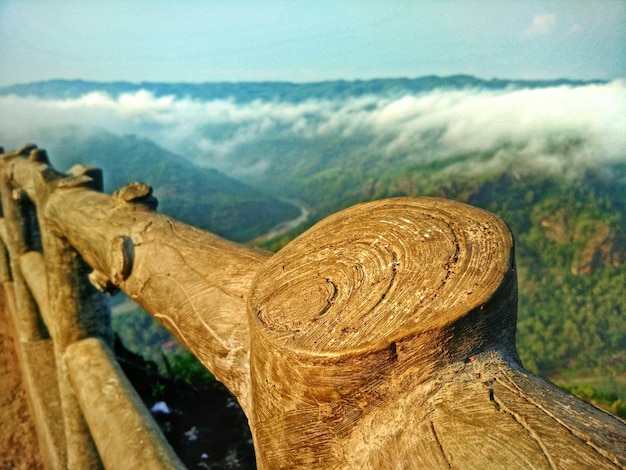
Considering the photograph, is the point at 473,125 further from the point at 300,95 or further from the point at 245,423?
the point at 300,95

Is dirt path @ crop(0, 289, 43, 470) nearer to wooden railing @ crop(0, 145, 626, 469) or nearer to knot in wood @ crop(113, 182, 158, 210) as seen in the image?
knot in wood @ crop(113, 182, 158, 210)

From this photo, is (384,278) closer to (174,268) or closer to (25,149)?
(174,268)

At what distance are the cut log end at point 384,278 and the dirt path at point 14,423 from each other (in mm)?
4058

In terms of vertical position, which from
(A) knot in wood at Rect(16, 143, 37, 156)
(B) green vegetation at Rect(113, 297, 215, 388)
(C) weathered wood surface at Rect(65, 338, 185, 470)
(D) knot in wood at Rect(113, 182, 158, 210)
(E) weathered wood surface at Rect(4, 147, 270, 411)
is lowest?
(B) green vegetation at Rect(113, 297, 215, 388)

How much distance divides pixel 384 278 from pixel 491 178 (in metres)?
8.80

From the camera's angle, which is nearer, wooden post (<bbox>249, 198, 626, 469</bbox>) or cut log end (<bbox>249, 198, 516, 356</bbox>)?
wooden post (<bbox>249, 198, 626, 469</bbox>)

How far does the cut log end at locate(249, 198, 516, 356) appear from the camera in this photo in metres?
0.85

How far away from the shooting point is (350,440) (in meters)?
0.91

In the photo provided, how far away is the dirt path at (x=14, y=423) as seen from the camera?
13.1 ft

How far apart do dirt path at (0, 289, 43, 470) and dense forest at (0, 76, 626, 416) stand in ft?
4.29

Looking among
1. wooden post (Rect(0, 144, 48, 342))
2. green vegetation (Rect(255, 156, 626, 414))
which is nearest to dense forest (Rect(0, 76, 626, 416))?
green vegetation (Rect(255, 156, 626, 414))

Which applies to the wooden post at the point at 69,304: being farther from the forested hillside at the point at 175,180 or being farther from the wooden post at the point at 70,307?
the forested hillside at the point at 175,180

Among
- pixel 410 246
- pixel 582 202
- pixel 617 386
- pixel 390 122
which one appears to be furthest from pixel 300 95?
pixel 410 246

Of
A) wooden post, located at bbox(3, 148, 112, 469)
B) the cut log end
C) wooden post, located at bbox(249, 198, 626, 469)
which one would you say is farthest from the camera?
wooden post, located at bbox(3, 148, 112, 469)
